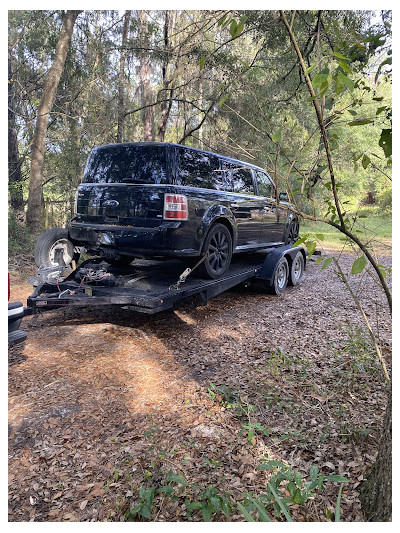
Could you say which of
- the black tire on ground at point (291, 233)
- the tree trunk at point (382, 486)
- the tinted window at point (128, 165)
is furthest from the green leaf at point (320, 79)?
the black tire on ground at point (291, 233)

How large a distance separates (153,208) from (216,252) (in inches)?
54.4

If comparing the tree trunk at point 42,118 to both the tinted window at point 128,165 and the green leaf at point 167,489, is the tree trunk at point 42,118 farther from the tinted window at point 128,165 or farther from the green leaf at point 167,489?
the green leaf at point 167,489

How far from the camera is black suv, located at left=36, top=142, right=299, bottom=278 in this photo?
4.58 m

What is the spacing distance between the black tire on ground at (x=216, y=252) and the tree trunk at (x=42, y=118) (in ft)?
19.8

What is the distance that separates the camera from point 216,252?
18.2 ft

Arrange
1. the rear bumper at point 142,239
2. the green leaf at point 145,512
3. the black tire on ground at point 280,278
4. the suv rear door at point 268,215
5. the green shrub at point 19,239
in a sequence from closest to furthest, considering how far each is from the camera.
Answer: the green leaf at point 145,512 < the rear bumper at point 142,239 < the black tire on ground at point 280,278 < the suv rear door at point 268,215 < the green shrub at point 19,239

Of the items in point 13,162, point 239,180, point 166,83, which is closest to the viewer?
point 239,180

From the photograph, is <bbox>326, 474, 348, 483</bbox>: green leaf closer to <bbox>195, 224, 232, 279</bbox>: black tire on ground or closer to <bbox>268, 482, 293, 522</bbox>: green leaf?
<bbox>268, 482, 293, 522</bbox>: green leaf

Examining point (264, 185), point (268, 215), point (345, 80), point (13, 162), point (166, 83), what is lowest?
point (268, 215)

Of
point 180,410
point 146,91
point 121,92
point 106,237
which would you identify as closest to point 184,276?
point 106,237

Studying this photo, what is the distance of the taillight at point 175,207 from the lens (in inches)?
180

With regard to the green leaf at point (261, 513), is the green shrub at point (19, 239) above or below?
above

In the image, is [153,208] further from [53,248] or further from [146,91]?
[146,91]

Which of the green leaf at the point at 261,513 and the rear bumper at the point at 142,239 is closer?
the green leaf at the point at 261,513
